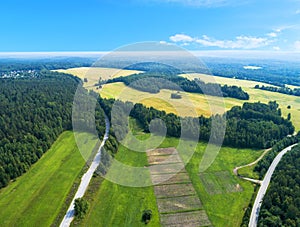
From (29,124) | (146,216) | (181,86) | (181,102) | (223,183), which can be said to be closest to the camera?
(146,216)

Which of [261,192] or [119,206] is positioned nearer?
[119,206]

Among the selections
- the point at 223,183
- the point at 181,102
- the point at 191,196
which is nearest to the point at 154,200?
the point at 191,196

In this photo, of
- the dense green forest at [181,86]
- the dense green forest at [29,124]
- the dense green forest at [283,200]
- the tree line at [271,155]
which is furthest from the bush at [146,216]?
the dense green forest at [181,86]

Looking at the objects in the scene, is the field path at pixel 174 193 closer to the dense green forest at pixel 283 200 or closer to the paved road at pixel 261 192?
the paved road at pixel 261 192

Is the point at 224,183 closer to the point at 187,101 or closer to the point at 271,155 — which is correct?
the point at 271,155

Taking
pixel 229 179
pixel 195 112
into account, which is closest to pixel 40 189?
pixel 229 179

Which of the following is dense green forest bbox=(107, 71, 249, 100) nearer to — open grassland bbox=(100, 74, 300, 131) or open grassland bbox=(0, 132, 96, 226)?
open grassland bbox=(100, 74, 300, 131)

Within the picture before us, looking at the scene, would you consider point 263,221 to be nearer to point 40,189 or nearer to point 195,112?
point 40,189
